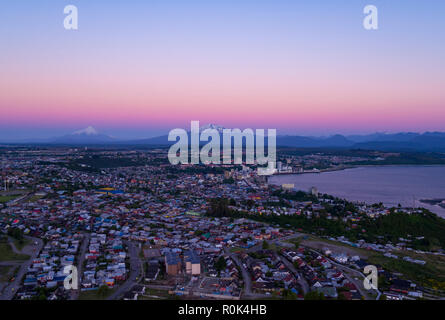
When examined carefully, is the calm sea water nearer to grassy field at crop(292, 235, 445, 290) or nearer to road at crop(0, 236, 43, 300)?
grassy field at crop(292, 235, 445, 290)

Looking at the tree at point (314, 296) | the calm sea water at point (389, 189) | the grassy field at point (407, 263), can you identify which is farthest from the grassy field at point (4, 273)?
the calm sea water at point (389, 189)

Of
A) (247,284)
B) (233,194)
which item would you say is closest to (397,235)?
(247,284)

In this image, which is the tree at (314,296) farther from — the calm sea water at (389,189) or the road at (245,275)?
the calm sea water at (389,189)

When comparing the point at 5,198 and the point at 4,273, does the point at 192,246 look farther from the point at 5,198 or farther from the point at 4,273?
the point at 5,198

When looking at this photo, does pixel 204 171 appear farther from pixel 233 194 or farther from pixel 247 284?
pixel 247 284

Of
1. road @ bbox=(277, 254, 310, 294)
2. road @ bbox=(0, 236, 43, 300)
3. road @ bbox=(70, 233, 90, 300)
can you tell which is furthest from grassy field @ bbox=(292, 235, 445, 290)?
road @ bbox=(0, 236, 43, 300)

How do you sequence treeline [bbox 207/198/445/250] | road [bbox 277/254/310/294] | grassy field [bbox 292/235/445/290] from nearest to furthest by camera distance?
road [bbox 277/254/310/294] → grassy field [bbox 292/235/445/290] → treeline [bbox 207/198/445/250]

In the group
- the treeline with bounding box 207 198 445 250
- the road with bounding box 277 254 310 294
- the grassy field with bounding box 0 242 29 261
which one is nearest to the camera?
the road with bounding box 277 254 310 294
